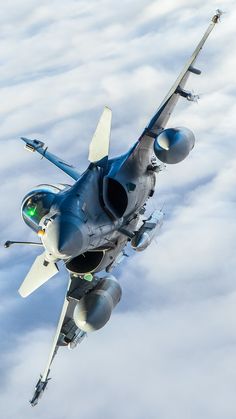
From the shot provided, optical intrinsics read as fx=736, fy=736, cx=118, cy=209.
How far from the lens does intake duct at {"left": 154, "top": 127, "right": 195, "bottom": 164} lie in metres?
25.5

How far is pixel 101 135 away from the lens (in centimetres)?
2494

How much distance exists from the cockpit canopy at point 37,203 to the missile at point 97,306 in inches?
140

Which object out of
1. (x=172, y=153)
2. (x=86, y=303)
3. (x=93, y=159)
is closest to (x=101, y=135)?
(x=93, y=159)

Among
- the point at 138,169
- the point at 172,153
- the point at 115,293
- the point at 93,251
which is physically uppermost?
the point at 172,153

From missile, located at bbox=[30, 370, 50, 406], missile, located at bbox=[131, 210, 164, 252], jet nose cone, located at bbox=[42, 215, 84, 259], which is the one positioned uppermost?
jet nose cone, located at bbox=[42, 215, 84, 259]

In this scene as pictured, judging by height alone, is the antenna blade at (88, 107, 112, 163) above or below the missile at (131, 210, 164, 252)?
above

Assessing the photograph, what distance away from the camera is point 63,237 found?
21906mm

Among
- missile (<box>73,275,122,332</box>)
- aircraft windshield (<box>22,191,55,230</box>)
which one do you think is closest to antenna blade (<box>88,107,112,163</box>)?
aircraft windshield (<box>22,191,55,230</box>)

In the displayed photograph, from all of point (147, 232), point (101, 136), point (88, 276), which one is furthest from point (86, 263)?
point (101, 136)

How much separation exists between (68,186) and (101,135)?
2.26 m

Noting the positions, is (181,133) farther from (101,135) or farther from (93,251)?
(93,251)

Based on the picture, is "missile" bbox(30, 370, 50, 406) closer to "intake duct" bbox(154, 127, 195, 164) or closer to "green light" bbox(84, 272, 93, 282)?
"green light" bbox(84, 272, 93, 282)

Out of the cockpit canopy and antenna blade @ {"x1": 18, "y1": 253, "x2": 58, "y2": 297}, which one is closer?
the cockpit canopy

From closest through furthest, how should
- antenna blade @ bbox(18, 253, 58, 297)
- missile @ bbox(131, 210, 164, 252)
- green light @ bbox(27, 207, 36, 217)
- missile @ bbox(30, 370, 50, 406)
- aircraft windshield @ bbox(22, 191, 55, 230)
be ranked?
aircraft windshield @ bbox(22, 191, 55, 230) → green light @ bbox(27, 207, 36, 217) → antenna blade @ bbox(18, 253, 58, 297) → missile @ bbox(131, 210, 164, 252) → missile @ bbox(30, 370, 50, 406)
